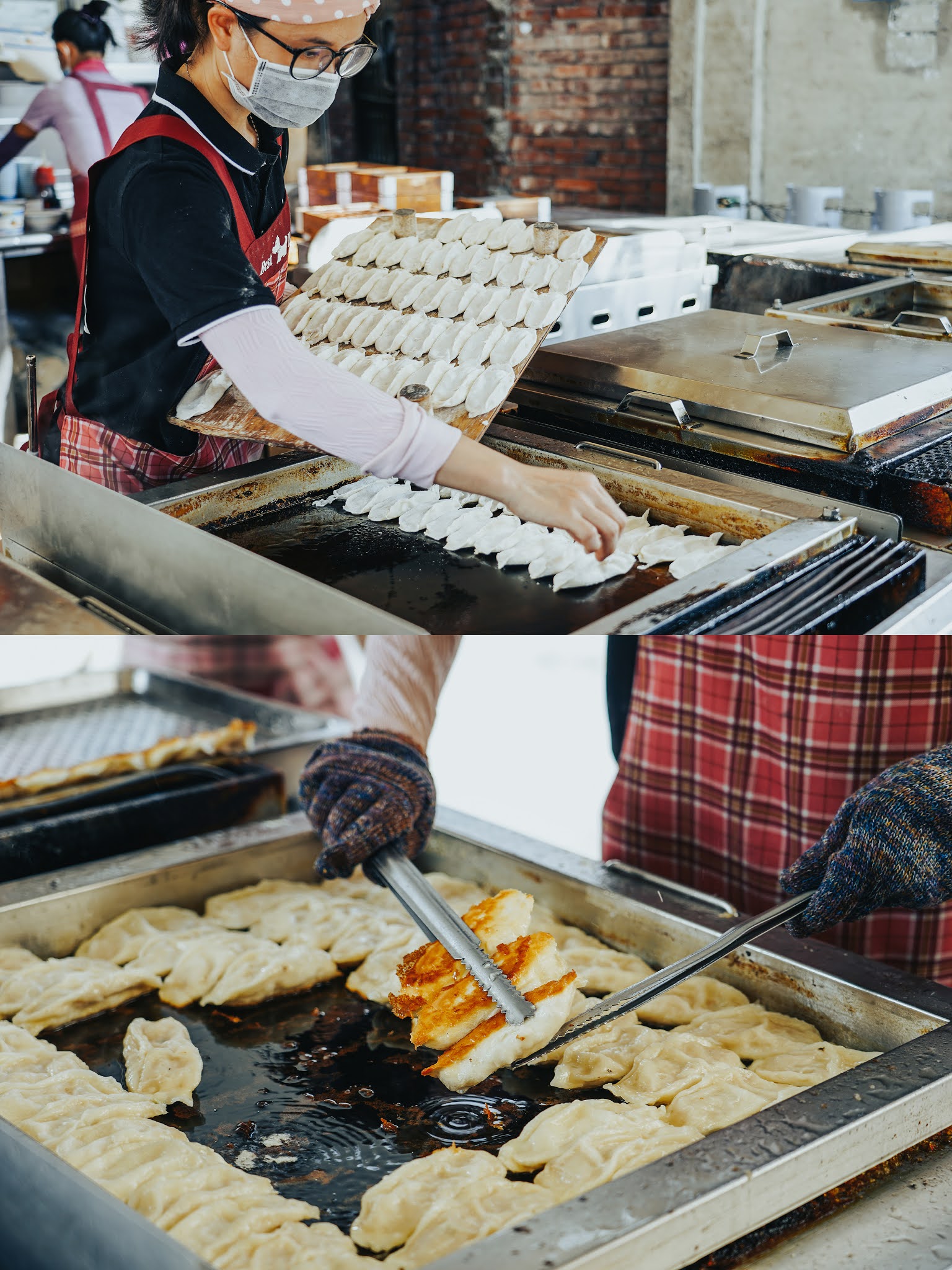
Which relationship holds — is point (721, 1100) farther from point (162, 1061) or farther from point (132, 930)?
point (132, 930)

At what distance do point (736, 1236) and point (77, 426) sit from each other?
1587mm

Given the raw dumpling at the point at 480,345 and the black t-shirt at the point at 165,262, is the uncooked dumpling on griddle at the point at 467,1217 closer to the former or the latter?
the black t-shirt at the point at 165,262

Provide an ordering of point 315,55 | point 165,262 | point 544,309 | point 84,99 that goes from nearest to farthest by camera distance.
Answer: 1. point 165,262
2. point 315,55
3. point 544,309
4. point 84,99

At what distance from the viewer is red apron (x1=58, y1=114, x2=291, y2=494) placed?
190 centimetres

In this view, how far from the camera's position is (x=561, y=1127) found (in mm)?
1289

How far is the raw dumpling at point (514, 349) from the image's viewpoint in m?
1.84

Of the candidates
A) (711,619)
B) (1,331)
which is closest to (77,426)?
(711,619)

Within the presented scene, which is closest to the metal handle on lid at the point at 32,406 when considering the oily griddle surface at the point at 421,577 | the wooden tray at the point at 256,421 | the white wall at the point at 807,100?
the wooden tray at the point at 256,421

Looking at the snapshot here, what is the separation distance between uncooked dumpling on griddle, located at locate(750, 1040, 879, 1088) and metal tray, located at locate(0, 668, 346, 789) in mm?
1222

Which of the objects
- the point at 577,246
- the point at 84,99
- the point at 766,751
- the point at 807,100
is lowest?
the point at 766,751

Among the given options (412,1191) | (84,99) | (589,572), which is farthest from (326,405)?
(84,99)

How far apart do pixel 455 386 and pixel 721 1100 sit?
1.12 metres

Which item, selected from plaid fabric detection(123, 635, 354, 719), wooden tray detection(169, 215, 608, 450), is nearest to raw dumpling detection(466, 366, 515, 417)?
wooden tray detection(169, 215, 608, 450)

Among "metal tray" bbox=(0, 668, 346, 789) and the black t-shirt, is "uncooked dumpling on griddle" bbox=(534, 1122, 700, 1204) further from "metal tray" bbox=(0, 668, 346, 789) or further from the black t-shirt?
"metal tray" bbox=(0, 668, 346, 789)
